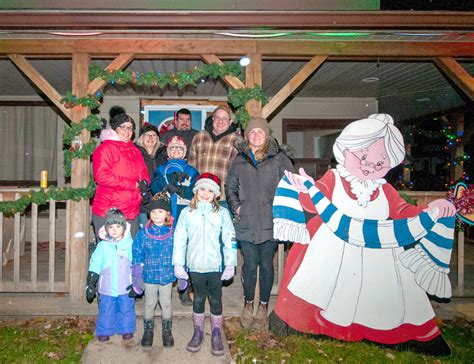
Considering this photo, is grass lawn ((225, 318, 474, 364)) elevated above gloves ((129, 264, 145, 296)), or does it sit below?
below

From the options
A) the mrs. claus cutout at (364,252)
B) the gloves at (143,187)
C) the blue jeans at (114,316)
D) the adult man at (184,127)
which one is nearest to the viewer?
the blue jeans at (114,316)

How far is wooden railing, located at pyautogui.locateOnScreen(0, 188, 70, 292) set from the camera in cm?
466

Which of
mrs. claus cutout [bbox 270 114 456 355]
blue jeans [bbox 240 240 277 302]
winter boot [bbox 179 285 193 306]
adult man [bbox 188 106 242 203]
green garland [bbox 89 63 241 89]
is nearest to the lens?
mrs. claus cutout [bbox 270 114 456 355]

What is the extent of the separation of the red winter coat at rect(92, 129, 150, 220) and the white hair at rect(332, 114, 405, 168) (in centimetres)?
212

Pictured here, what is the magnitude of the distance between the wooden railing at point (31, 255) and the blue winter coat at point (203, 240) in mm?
1746

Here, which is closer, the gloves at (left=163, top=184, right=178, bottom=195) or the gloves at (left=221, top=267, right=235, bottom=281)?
the gloves at (left=221, top=267, right=235, bottom=281)

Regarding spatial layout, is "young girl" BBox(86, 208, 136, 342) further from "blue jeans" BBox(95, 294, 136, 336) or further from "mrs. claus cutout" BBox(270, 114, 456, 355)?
"mrs. claus cutout" BBox(270, 114, 456, 355)

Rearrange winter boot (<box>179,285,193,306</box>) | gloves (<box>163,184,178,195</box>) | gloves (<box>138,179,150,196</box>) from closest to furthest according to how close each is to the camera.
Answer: gloves (<box>163,184,178,195</box>) < gloves (<box>138,179,150,196</box>) < winter boot (<box>179,285,193,306</box>)

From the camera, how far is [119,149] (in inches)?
164

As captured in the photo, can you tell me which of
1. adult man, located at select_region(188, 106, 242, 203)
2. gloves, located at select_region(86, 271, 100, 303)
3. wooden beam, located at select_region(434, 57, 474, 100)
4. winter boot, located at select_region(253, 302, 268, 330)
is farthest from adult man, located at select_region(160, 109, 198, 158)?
wooden beam, located at select_region(434, 57, 474, 100)

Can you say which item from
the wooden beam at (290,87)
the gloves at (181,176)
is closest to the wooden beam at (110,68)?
the gloves at (181,176)

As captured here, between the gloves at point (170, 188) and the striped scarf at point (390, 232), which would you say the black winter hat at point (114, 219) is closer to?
the gloves at point (170, 188)

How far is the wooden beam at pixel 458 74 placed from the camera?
4.76 metres

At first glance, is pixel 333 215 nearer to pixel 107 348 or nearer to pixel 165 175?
pixel 165 175
